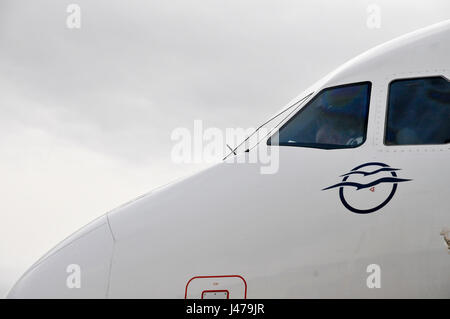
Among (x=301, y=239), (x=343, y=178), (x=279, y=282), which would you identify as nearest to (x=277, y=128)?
(x=343, y=178)

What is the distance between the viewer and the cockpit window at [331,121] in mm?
5562

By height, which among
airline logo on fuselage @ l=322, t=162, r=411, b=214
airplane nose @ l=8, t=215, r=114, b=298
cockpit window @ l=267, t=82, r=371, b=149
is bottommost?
airplane nose @ l=8, t=215, r=114, b=298

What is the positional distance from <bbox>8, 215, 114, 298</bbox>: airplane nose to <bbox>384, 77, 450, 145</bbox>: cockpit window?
331 centimetres

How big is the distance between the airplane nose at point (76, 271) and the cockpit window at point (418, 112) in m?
3.31

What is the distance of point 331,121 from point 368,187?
39.8 inches

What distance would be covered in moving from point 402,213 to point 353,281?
0.86 metres

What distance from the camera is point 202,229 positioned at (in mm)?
5125

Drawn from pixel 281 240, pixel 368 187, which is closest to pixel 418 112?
pixel 368 187

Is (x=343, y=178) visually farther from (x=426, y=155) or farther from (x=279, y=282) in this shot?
(x=279, y=282)

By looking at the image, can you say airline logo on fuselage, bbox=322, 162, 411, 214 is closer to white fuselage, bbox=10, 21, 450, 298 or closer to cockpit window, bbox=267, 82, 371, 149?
white fuselage, bbox=10, 21, 450, 298

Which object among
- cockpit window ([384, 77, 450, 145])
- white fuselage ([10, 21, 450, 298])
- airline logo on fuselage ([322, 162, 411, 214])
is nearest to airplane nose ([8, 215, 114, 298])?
white fuselage ([10, 21, 450, 298])

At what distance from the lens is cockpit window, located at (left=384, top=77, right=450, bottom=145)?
5371mm

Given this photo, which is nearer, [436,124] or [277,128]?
[436,124]

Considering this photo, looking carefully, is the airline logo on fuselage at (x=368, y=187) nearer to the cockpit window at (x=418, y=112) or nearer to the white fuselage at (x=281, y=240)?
the white fuselage at (x=281, y=240)
